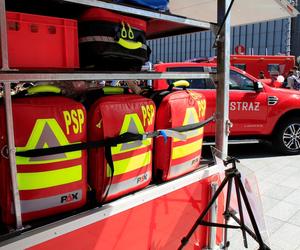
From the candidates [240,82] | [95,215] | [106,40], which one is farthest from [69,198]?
[240,82]

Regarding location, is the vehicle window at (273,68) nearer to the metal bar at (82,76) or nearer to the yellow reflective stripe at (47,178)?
the metal bar at (82,76)

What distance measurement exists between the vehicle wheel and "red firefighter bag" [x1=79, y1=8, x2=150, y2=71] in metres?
5.45

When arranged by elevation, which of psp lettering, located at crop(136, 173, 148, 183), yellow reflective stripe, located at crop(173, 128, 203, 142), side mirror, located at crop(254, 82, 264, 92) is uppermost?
side mirror, located at crop(254, 82, 264, 92)

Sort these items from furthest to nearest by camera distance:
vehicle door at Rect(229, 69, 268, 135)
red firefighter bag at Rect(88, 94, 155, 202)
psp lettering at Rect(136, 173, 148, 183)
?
vehicle door at Rect(229, 69, 268, 135) < psp lettering at Rect(136, 173, 148, 183) < red firefighter bag at Rect(88, 94, 155, 202)

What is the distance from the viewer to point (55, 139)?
1.62 m

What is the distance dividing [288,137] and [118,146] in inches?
226

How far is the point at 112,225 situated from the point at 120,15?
3.81 feet

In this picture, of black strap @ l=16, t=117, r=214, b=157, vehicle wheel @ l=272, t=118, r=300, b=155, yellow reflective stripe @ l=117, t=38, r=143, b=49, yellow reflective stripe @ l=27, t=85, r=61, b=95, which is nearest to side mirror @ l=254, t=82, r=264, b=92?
vehicle wheel @ l=272, t=118, r=300, b=155

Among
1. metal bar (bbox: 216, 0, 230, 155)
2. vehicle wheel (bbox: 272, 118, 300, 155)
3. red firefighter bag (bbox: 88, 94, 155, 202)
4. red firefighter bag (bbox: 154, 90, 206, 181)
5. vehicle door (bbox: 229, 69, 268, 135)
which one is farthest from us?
vehicle wheel (bbox: 272, 118, 300, 155)

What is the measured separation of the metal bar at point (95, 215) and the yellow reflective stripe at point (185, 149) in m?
0.16

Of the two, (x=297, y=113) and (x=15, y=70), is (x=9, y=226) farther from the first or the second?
(x=297, y=113)

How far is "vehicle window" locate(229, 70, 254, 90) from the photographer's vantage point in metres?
6.68

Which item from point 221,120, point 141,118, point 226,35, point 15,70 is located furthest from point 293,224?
point 15,70

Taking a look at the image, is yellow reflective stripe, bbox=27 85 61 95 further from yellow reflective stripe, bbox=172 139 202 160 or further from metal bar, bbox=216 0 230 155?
metal bar, bbox=216 0 230 155
